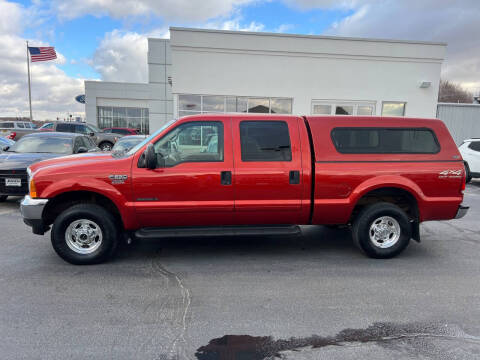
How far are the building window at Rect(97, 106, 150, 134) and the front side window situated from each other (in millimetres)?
37326

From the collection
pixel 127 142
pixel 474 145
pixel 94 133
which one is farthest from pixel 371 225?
pixel 94 133

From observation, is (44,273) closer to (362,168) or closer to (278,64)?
(362,168)

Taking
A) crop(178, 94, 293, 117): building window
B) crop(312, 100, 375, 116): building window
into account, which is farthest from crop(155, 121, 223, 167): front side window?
crop(312, 100, 375, 116): building window

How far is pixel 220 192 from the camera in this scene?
13.6 ft

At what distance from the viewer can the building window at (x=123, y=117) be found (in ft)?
130

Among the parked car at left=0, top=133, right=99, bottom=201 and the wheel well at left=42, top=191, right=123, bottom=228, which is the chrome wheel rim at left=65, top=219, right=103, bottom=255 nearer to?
the wheel well at left=42, top=191, right=123, bottom=228

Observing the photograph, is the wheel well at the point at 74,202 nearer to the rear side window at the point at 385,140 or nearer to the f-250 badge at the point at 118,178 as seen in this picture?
the f-250 badge at the point at 118,178

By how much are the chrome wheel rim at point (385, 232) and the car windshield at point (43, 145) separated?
7474mm

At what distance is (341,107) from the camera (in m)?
15.8

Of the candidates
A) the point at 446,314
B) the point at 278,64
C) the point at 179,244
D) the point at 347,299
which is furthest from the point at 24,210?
the point at 278,64

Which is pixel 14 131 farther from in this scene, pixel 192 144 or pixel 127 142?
pixel 192 144

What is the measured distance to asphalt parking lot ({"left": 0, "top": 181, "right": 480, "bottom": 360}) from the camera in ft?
8.63

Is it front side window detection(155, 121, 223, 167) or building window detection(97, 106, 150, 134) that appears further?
building window detection(97, 106, 150, 134)

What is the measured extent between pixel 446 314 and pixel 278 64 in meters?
13.8
